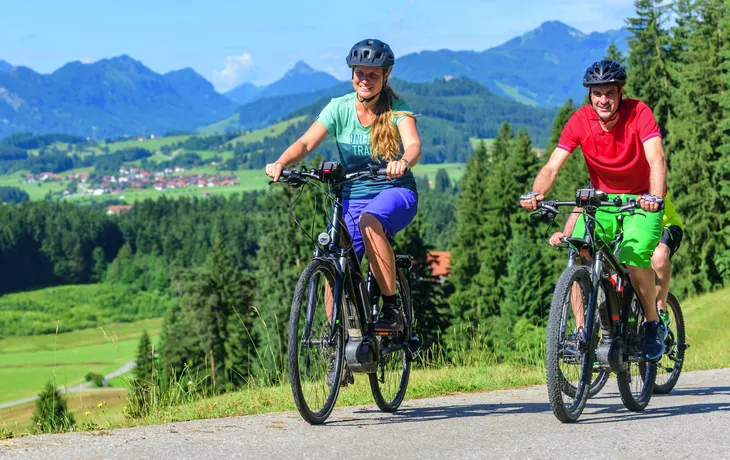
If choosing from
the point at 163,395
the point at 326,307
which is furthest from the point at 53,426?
the point at 326,307

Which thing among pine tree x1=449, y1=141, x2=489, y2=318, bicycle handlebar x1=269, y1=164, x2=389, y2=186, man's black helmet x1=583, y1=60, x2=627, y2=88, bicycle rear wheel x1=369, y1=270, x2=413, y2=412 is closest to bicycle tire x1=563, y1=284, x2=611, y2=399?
bicycle rear wheel x1=369, y1=270, x2=413, y2=412

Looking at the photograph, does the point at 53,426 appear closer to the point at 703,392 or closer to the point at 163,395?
the point at 163,395

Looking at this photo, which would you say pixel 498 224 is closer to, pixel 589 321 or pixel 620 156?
pixel 620 156

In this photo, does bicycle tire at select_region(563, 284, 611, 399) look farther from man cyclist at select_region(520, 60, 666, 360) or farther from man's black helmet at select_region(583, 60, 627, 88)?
man's black helmet at select_region(583, 60, 627, 88)

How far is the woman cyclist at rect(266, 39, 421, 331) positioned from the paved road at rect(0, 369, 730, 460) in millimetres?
905

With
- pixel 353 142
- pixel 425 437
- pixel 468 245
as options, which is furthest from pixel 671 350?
pixel 468 245

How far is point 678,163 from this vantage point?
43344mm

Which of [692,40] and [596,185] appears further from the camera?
[692,40]

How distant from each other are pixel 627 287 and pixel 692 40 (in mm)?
39330

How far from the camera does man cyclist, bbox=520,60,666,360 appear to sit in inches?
277

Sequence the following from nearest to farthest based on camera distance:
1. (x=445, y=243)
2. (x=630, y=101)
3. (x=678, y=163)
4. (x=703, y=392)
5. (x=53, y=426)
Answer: (x=53, y=426) < (x=630, y=101) < (x=703, y=392) < (x=678, y=163) < (x=445, y=243)

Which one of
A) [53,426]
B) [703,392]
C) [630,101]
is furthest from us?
[703,392]

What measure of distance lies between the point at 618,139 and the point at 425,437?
2.66 meters

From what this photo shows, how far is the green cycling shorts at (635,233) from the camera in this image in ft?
23.6
